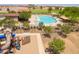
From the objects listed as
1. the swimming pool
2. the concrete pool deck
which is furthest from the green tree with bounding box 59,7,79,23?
the concrete pool deck

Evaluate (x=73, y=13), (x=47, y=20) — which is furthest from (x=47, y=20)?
(x=73, y=13)

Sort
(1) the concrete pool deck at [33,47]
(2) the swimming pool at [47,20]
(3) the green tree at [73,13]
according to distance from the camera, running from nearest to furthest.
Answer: (1) the concrete pool deck at [33,47] → (3) the green tree at [73,13] → (2) the swimming pool at [47,20]

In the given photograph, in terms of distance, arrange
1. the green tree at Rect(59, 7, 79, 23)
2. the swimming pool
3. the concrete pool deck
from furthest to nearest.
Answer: the swimming pool < the green tree at Rect(59, 7, 79, 23) < the concrete pool deck

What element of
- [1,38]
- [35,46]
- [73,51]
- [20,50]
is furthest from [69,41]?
[1,38]

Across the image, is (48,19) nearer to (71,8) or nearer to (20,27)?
(71,8)

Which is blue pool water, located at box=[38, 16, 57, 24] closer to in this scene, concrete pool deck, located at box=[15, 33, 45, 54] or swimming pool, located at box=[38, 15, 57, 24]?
swimming pool, located at box=[38, 15, 57, 24]

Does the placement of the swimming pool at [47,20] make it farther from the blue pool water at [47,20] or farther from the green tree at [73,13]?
the green tree at [73,13]

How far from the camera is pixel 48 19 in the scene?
22016 millimetres

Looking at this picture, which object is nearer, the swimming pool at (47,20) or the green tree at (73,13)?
the green tree at (73,13)

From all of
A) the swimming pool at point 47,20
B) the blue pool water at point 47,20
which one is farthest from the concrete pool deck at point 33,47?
the swimming pool at point 47,20

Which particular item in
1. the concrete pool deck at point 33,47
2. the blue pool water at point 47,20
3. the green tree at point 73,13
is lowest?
the blue pool water at point 47,20

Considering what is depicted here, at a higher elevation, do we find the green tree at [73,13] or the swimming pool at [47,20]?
the green tree at [73,13]

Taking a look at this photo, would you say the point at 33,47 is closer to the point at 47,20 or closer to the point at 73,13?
the point at 73,13
